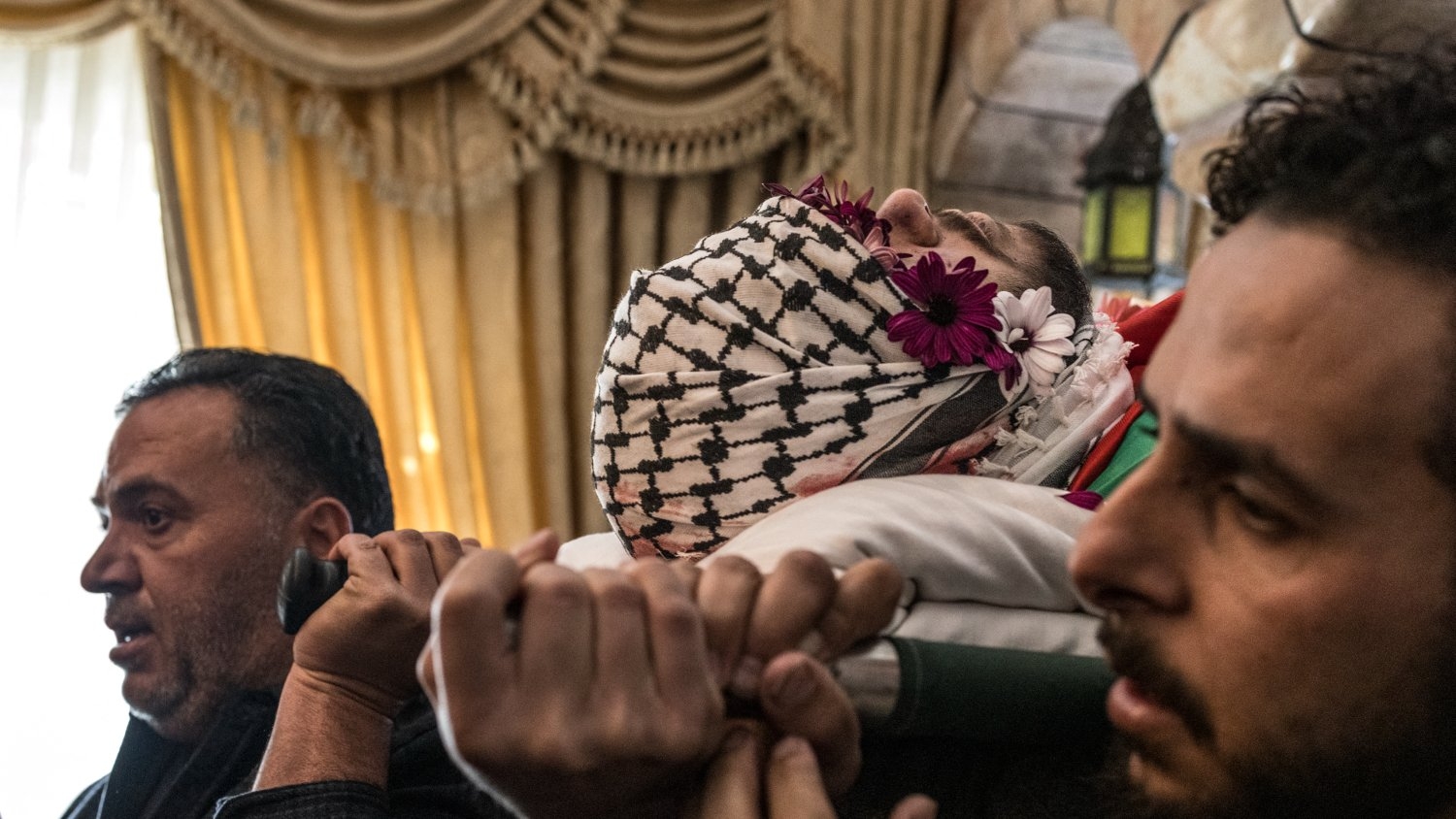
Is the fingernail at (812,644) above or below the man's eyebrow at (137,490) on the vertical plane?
above

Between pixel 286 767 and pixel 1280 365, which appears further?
pixel 286 767

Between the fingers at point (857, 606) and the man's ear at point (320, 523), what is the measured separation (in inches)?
48.8

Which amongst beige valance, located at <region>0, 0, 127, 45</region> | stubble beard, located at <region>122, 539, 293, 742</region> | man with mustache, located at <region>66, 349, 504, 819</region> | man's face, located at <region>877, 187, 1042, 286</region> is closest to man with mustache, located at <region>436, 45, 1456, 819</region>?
man's face, located at <region>877, 187, 1042, 286</region>

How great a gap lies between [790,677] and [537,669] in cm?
11

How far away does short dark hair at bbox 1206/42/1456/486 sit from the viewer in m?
0.57

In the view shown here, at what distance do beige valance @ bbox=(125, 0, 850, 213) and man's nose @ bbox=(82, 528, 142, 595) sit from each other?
72.9 inches

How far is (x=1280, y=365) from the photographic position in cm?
58

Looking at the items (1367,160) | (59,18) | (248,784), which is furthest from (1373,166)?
(59,18)

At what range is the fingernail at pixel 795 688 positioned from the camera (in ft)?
1.90

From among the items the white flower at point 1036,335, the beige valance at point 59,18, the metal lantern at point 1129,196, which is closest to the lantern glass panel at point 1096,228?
the metal lantern at point 1129,196

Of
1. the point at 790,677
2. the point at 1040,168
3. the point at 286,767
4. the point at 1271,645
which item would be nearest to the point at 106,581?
the point at 286,767

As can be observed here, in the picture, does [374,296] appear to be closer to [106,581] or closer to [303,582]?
[106,581]

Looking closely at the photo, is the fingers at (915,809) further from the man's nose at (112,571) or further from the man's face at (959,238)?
the man's nose at (112,571)

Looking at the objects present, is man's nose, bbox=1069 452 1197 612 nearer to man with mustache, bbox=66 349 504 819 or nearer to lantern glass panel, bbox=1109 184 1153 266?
man with mustache, bbox=66 349 504 819
